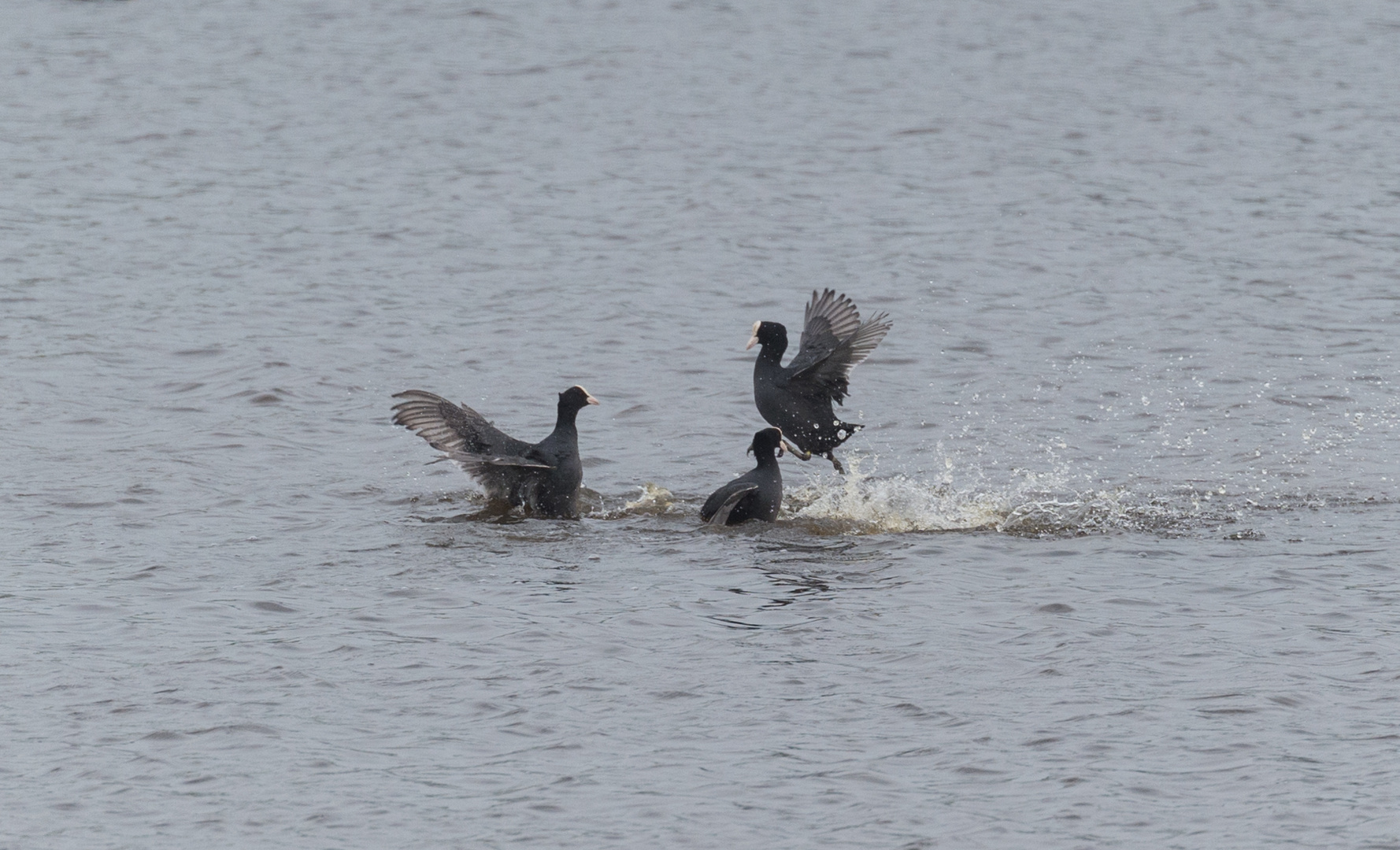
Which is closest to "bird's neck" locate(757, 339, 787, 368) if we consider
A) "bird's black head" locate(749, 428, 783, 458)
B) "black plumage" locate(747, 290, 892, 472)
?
"black plumage" locate(747, 290, 892, 472)

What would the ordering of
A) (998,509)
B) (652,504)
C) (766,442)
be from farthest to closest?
(652,504) → (766,442) → (998,509)

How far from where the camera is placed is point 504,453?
10.8m

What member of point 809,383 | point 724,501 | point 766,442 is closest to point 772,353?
point 809,383

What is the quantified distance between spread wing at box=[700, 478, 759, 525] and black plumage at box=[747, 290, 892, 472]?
887 millimetres

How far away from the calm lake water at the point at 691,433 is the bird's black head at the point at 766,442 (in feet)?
1.45

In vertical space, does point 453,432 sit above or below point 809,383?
below

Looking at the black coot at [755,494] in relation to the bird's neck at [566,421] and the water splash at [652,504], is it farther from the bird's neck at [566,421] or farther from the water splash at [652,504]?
the bird's neck at [566,421]

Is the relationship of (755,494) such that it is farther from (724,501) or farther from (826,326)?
(826,326)

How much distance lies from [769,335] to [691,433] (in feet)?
4.95

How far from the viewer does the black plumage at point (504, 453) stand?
10.7 metres

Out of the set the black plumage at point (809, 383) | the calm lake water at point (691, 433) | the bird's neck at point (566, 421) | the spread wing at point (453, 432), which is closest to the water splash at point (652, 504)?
the calm lake water at point (691, 433)

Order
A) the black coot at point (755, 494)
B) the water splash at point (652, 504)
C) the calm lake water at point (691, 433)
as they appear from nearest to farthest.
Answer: the calm lake water at point (691, 433) < the black coot at point (755, 494) < the water splash at point (652, 504)

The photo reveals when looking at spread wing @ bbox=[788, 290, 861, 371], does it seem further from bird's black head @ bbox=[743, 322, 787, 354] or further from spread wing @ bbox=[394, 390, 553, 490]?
spread wing @ bbox=[394, 390, 553, 490]

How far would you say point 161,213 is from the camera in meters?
18.4
